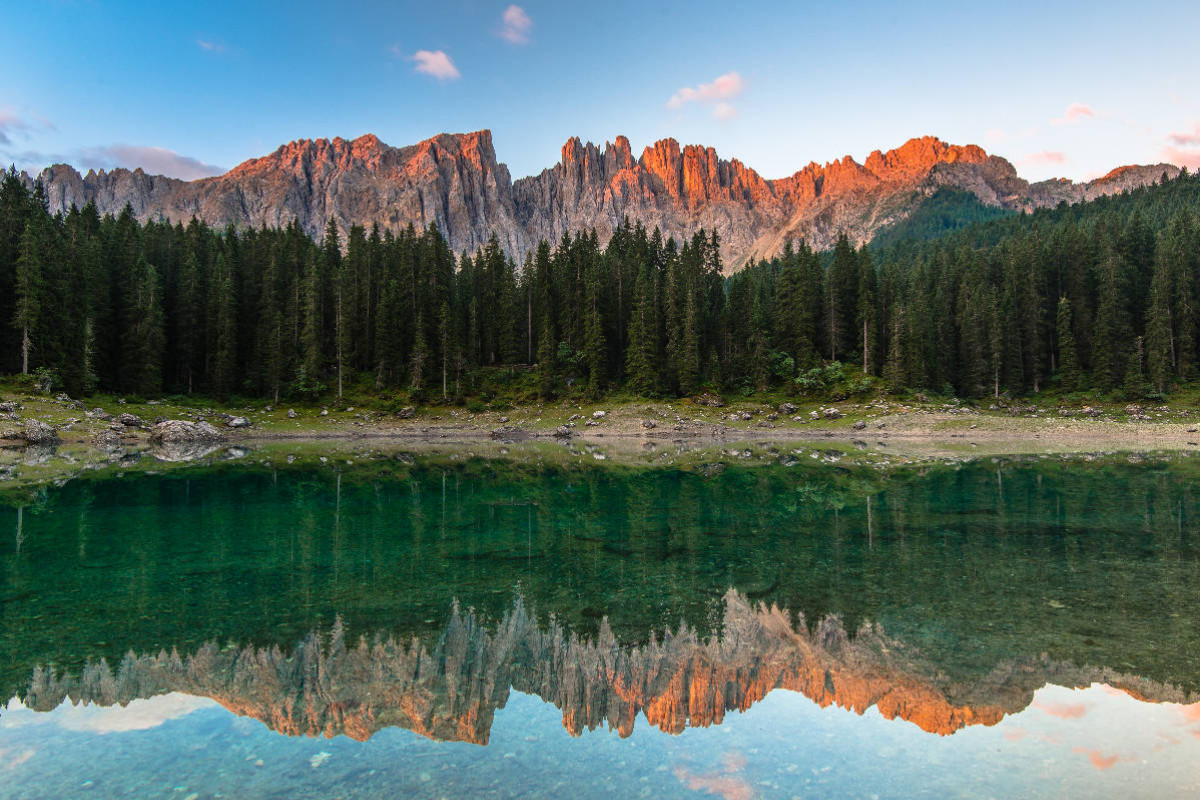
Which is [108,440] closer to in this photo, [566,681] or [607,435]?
[607,435]

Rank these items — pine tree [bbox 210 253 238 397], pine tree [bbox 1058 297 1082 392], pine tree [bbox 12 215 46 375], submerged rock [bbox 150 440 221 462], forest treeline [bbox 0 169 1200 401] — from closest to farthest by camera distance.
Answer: submerged rock [bbox 150 440 221 462]
pine tree [bbox 12 215 46 375]
forest treeline [bbox 0 169 1200 401]
pine tree [bbox 210 253 238 397]
pine tree [bbox 1058 297 1082 392]

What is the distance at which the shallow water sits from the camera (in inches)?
273

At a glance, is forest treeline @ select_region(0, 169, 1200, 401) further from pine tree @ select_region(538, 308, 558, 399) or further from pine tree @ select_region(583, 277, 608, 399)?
pine tree @ select_region(583, 277, 608, 399)

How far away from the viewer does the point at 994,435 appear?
2308 inches

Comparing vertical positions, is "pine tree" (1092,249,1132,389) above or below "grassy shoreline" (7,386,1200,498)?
above

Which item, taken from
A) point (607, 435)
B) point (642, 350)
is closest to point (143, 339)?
point (607, 435)

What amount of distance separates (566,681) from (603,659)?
32.8 inches

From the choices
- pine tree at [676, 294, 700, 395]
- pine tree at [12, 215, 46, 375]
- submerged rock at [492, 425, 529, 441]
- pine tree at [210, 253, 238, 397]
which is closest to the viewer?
pine tree at [12, 215, 46, 375]

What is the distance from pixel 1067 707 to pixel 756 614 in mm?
4774

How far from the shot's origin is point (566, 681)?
9.22 m

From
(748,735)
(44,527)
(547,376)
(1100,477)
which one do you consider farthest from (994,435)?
(44,527)

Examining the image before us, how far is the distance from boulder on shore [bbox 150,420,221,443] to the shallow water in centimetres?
3707

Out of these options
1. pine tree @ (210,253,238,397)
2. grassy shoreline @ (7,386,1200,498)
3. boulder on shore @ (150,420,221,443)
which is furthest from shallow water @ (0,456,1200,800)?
pine tree @ (210,253,238,397)

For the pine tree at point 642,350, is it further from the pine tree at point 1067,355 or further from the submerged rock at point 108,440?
the submerged rock at point 108,440
